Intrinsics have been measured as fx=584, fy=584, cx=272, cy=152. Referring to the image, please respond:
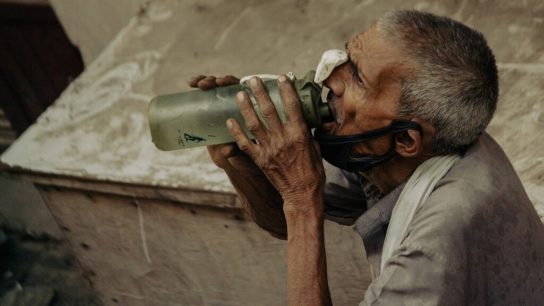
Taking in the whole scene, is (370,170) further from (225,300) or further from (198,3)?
(198,3)

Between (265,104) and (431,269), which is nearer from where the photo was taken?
(431,269)

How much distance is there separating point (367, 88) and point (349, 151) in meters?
0.21

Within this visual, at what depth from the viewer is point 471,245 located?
4.79 ft

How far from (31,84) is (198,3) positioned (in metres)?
2.50

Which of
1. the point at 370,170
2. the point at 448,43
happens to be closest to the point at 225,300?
the point at 370,170

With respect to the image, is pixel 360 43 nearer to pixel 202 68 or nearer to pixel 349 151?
pixel 349 151

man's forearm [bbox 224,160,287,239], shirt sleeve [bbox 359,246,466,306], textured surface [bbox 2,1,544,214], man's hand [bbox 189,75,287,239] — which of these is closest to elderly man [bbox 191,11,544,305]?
shirt sleeve [bbox 359,246,466,306]

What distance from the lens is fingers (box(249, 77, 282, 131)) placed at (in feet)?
5.30

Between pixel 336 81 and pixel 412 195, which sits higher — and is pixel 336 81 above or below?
above

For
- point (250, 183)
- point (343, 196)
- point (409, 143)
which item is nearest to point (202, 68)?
point (250, 183)

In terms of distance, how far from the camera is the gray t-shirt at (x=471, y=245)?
1420 millimetres

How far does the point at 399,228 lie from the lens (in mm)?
1587

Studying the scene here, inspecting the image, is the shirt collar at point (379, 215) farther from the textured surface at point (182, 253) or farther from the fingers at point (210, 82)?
the textured surface at point (182, 253)

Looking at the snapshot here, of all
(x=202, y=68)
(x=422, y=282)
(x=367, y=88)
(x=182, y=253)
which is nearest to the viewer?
(x=422, y=282)
